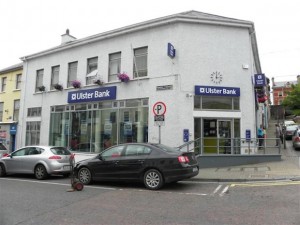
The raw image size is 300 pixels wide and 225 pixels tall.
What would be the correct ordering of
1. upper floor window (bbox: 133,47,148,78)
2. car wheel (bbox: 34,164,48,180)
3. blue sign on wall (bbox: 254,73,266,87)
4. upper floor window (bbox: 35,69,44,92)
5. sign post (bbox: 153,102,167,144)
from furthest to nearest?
upper floor window (bbox: 35,69,44,92) → upper floor window (bbox: 133,47,148,78) → blue sign on wall (bbox: 254,73,266,87) → car wheel (bbox: 34,164,48,180) → sign post (bbox: 153,102,167,144)

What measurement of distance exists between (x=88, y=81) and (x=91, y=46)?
235cm

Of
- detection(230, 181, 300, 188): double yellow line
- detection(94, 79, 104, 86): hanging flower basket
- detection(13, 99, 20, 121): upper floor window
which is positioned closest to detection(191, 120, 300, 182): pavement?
detection(230, 181, 300, 188): double yellow line

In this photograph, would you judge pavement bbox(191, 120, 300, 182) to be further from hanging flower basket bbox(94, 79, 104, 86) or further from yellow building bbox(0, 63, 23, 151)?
yellow building bbox(0, 63, 23, 151)

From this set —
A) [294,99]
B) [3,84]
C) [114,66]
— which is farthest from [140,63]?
[294,99]

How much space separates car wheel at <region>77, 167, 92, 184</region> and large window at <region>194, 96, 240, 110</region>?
7.42 meters

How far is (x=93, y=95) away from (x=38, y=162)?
7020 millimetres

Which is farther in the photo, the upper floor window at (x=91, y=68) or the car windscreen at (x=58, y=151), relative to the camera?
the upper floor window at (x=91, y=68)

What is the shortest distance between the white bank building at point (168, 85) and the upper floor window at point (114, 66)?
0.06 metres

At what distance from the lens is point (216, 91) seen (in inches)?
613

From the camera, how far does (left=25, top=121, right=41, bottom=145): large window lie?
21711mm

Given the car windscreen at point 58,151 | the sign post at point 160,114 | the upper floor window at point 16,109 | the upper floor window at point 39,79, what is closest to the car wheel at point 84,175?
the car windscreen at point 58,151

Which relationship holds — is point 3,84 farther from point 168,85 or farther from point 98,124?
point 168,85

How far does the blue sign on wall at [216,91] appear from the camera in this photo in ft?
50.9

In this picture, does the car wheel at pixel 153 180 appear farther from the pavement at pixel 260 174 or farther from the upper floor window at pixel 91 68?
the upper floor window at pixel 91 68
